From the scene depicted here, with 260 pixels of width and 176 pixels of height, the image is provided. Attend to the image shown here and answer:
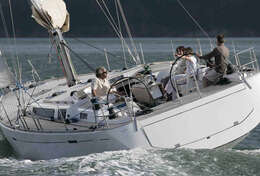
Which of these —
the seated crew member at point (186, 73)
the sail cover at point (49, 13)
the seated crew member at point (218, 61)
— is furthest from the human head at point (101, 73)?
the sail cover at point (49, 13)

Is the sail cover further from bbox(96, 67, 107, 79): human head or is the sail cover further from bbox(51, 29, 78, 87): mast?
bbox(96, 67, 107, 79): human head

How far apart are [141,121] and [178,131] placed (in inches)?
28.1

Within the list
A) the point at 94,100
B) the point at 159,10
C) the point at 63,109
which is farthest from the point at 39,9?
the point at 159,10

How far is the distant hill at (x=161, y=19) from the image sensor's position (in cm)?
12425

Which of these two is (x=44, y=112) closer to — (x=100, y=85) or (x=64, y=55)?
(x=64, y=55)

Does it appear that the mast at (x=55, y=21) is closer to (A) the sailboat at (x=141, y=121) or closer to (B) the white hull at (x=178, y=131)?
(A) the sailboat at (x=141, y=121)

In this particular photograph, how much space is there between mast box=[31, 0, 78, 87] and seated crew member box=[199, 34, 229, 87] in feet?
10.4

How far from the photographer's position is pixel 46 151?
35.4 feet

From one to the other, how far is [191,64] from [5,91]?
7.14 metres

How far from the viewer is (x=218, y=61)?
11219 mm

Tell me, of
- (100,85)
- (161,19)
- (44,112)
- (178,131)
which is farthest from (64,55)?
(161,19)

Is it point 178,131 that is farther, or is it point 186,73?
point 186,73

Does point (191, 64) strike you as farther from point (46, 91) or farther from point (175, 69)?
point (46, 91)

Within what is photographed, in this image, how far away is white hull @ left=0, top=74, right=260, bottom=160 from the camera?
9.79 meters
